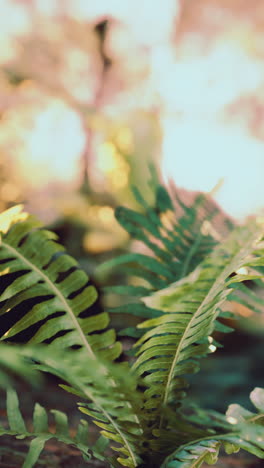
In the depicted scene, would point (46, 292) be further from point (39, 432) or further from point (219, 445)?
point (219, 445)

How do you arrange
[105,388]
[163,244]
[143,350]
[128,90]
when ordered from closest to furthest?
[105,388]
[143,350]
[163,244]
[128,90]

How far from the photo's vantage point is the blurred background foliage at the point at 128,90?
9.97 ft

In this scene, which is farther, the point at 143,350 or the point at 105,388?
the point at 143,350

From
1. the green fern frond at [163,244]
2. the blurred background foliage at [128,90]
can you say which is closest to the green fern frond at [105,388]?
the green fern frond at [163,244]

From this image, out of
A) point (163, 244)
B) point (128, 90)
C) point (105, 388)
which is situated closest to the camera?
point (105, 388)

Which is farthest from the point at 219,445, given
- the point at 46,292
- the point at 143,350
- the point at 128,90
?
the point at 128,90

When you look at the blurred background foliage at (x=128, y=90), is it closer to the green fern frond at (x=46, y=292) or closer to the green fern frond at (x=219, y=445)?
the green fern frond at (x=46, y=292)

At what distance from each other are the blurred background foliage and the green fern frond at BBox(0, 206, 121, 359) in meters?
1.66

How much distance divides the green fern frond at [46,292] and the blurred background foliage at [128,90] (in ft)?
5.43

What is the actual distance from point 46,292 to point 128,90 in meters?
3.21

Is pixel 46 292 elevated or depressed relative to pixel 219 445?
elevated

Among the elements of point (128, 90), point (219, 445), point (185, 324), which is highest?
point (128, 90)

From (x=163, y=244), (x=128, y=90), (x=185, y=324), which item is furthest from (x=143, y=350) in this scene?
(x=128, y=90)

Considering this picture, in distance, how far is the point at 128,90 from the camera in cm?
352
